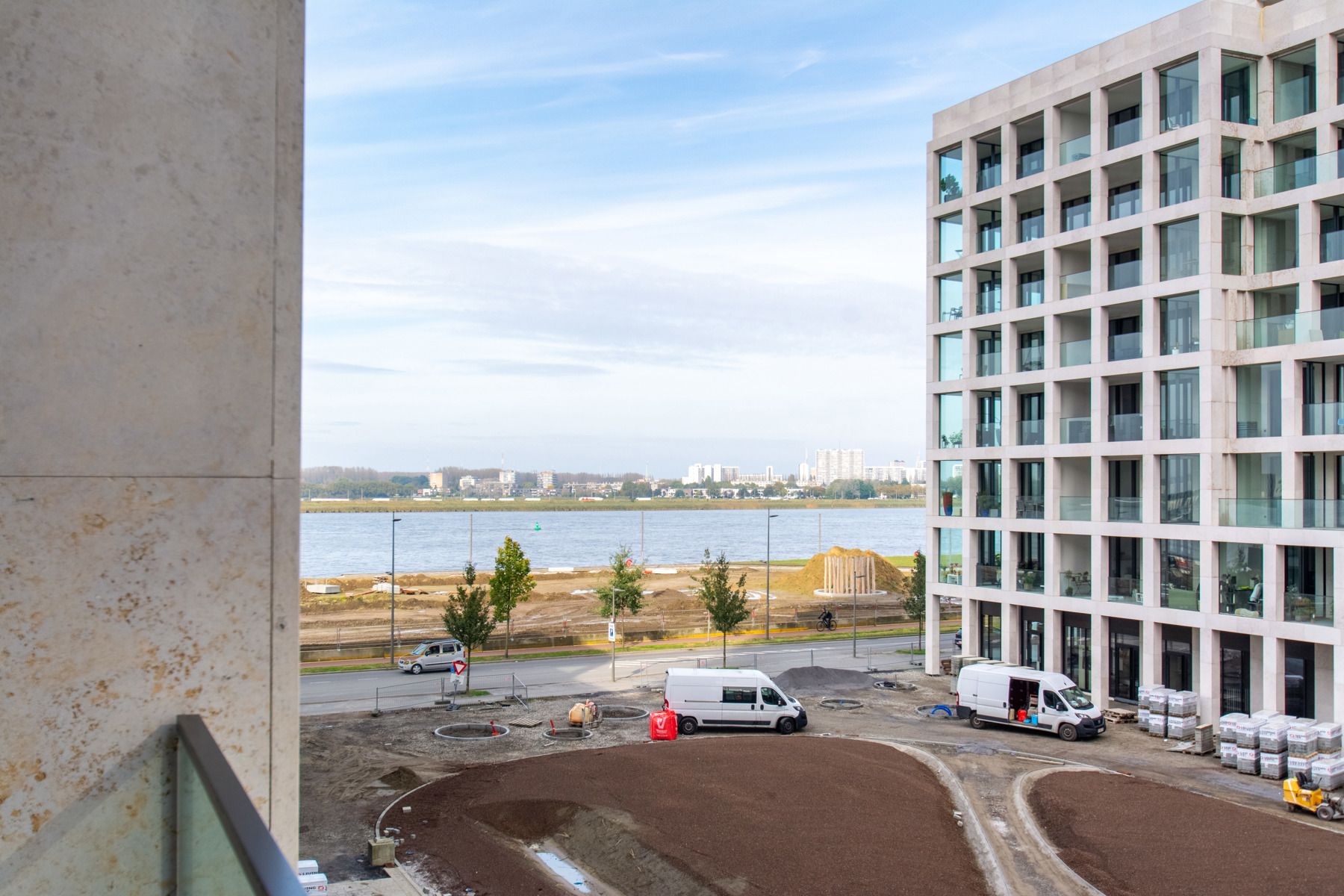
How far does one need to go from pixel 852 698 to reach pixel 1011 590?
287 inches

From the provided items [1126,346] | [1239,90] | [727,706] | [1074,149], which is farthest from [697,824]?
[1239,90]

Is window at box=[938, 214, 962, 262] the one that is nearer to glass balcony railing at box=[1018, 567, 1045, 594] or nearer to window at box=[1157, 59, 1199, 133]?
window at box=[1157, 59, 1199, 133]

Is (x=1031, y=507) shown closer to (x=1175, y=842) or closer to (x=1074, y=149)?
(x=1074, y=149)

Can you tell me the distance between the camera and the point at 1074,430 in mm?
36250

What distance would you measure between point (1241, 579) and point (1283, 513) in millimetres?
2365

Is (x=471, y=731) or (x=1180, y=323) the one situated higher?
(x=1180, y=323)

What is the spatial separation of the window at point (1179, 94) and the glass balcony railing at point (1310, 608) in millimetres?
14725

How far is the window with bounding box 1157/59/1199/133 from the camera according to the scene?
106 ft

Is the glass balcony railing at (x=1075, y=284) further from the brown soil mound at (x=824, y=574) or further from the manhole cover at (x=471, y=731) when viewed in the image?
the brown soil mound at (x=824, y=574)

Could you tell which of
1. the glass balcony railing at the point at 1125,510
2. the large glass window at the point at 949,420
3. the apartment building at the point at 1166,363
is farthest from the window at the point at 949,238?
the glass balcony railing at the point at 1125,510

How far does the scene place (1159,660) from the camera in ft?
107

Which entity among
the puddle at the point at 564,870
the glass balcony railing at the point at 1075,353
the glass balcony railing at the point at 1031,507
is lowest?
the puddle at the point at 564,870

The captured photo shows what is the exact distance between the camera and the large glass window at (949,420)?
137 ft

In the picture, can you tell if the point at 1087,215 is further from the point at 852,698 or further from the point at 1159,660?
the point at 852,698
